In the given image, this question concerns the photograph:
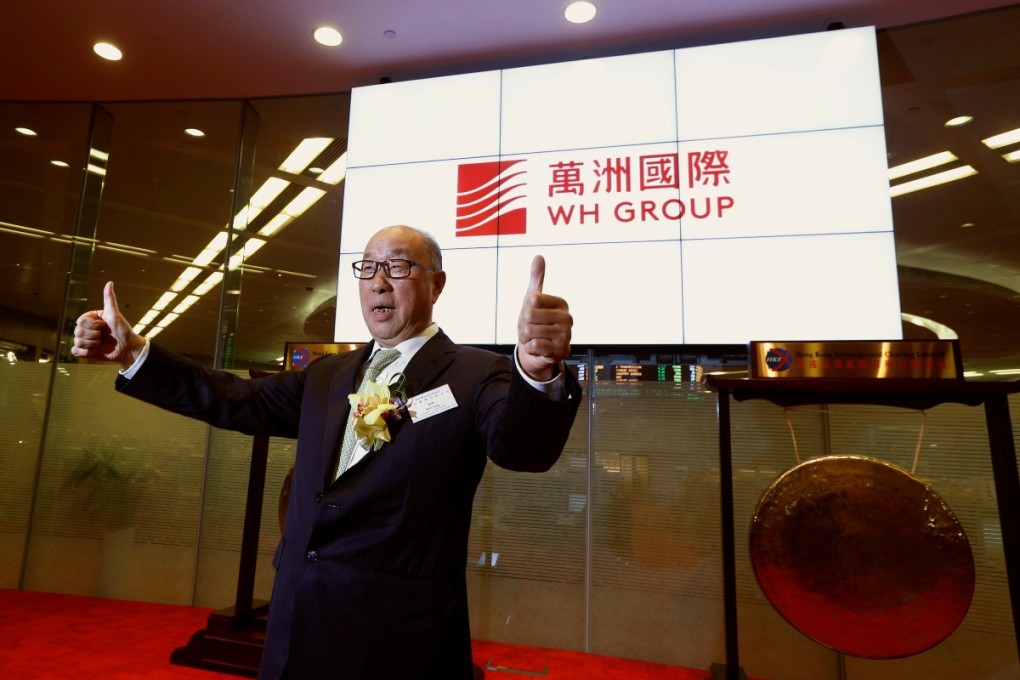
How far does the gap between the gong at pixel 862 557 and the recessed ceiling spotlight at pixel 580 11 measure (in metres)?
2.56

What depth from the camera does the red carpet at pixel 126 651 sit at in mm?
2654

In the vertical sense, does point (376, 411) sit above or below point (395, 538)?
above

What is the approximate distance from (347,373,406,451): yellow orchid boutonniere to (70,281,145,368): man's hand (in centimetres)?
53

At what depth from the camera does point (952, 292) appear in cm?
308

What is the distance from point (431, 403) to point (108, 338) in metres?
0.76

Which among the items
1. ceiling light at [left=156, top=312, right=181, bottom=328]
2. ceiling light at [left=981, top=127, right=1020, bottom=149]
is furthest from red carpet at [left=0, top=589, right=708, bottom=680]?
ceiling light at [left=981, top=127, right=1020, bottom=149]

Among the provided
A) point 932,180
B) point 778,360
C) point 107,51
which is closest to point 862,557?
point 778,360

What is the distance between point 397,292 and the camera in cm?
138

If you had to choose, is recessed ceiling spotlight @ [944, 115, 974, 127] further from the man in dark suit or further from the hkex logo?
the man in dark suit

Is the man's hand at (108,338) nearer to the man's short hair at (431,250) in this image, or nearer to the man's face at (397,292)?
the man's face at (397,292)

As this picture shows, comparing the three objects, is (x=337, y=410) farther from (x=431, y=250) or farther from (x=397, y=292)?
(x=431, y=250)

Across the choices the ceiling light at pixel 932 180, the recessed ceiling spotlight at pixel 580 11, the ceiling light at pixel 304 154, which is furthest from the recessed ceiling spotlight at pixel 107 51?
the ceiling light at pixel 932 180

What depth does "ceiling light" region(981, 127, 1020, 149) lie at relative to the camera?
3.17 meters

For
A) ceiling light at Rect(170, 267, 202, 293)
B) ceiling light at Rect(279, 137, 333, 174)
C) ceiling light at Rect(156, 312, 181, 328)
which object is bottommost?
ceiling light at Rect(156, 312, 181, 328)
